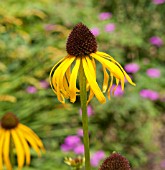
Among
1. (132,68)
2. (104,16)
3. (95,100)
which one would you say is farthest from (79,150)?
(104,16)

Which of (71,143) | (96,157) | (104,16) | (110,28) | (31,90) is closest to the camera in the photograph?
(96,157)

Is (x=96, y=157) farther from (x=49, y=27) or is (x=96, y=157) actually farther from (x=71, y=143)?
(x=49, y=27)

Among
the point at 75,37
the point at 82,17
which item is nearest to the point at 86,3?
the point at 82,17

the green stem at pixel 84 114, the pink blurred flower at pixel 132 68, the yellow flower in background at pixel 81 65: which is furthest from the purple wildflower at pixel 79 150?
the green stem at pixel 84 114

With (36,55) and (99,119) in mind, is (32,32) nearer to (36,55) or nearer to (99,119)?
(36,55)

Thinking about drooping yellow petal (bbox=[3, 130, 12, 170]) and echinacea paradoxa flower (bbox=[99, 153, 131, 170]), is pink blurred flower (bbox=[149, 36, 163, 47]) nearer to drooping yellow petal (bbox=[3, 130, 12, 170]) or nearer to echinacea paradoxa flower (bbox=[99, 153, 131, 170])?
drooping yellow petal (bbox=[3, 130, 12, 170])

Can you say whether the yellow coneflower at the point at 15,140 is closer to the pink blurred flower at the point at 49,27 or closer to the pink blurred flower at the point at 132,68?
the pink blurred flower at the point at 132,68

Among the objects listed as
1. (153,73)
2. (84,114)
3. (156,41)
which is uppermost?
Answer: (156,41)
